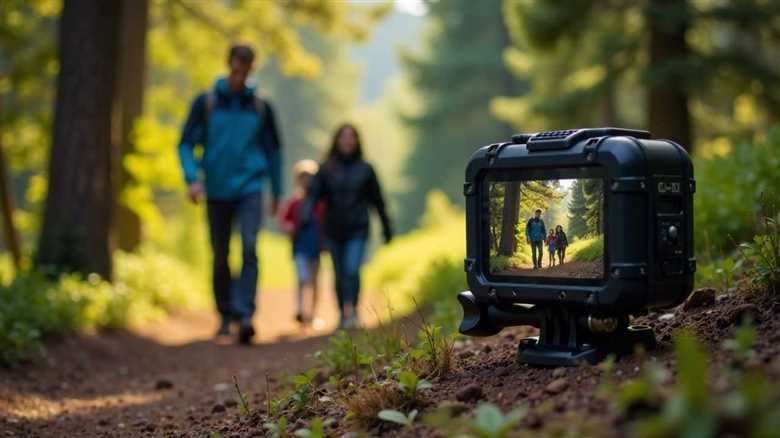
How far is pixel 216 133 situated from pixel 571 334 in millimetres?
Result: 4615

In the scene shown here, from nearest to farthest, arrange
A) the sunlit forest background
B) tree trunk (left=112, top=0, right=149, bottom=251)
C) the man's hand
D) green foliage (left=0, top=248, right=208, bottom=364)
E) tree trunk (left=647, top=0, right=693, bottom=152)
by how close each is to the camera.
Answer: green foliage (left=0, top=248, right=208, bottom=364)
the man's hand
the sunlit forest background
tree trunk (left=647, top=0, right=693, bottom=152)
tree trunk (left=112, top=0, right=149, bottom=251)

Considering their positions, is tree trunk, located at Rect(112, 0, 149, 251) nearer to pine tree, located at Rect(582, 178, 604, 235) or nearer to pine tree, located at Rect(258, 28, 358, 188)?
pine tree, located at Rect(582, 178, 604, 235)

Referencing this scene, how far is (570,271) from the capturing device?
10.9 feet

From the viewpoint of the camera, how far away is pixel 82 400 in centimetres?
553

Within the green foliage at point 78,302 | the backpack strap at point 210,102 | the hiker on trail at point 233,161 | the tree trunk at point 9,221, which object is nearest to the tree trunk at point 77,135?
the green foliage at point 78,302

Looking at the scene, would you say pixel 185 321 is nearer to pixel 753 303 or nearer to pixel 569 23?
pixel 569 23

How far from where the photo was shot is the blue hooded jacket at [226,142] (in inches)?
286

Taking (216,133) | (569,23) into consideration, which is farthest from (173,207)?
(216,133)

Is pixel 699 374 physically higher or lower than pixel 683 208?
lower

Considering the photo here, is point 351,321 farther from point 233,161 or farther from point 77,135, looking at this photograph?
point 77,135

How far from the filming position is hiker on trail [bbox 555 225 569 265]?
3.34 meters

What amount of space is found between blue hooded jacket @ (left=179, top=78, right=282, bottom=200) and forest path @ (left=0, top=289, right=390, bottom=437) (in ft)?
4.61

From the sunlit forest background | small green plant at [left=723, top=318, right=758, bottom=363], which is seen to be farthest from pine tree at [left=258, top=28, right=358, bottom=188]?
small green plant at [left=723, top=318, right=758, bottom=363]

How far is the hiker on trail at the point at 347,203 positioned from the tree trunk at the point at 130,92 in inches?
192
